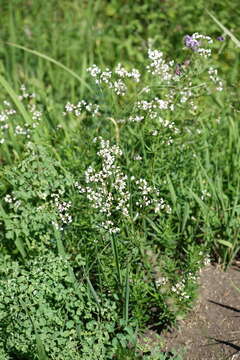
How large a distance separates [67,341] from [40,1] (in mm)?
3791

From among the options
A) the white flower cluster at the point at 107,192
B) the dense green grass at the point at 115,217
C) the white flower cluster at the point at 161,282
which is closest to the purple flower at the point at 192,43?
the dense green grass at the point at 115,217

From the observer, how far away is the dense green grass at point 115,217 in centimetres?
231

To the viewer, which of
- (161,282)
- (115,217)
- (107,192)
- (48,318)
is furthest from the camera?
(115,217)

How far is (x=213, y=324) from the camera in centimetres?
265

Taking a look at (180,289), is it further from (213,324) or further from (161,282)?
(213,324)

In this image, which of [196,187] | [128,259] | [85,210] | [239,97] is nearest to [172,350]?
[128,259]

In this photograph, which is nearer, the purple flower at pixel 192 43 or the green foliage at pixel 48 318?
the green foliage at pixel 48 318

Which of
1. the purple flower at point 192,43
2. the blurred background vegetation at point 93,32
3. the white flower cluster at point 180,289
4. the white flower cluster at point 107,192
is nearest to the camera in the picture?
the white flower cluster at point 107,192

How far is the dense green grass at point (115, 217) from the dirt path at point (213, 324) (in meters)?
0.09

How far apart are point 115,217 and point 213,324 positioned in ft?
2.44

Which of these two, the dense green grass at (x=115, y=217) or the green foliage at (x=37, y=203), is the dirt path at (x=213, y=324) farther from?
the green foliage at (x=37, y=203)

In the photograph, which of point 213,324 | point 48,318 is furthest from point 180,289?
point 48,318

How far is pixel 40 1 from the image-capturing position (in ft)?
16.7

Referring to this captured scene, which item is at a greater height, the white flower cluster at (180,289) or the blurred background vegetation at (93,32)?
the blurred background vegetation at (93,32)
